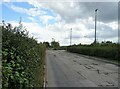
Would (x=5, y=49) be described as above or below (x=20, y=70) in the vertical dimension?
above

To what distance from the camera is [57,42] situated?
172000 millimetres

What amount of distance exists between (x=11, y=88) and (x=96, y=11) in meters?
56.0

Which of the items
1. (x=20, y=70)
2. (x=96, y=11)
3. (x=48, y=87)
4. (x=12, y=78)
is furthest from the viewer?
(x=96, y=11)

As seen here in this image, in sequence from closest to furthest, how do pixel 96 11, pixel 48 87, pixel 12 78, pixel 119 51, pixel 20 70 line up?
1. pixel 12 78
2. pixel 20 70
3. pixel 48 87
4. pixel 119 51
5. pixel 96 11

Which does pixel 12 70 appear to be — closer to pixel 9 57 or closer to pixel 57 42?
pixel 9 57

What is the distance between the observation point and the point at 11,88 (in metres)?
4.46

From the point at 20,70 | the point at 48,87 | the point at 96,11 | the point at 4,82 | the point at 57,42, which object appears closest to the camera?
the point at 4,82

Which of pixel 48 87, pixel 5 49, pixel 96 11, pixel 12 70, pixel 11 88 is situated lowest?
pixel 48 87

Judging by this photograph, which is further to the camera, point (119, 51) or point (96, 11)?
point (96, 11)

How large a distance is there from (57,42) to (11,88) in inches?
6597

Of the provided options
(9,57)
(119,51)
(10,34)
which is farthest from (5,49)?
(119,51)

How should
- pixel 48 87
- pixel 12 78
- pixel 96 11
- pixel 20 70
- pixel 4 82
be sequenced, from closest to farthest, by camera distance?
pixel 4 82 < pixel 12 78 < pixel 20 70 < pixel 48 87 < pixel 96 11

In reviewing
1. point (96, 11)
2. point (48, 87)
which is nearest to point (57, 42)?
point (96, 11)

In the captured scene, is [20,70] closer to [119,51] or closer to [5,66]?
[5,66]
